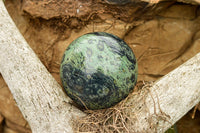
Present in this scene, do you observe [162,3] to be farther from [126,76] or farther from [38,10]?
A: [38,10]

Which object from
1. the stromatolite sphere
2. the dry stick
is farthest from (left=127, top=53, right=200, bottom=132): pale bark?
the dry stick

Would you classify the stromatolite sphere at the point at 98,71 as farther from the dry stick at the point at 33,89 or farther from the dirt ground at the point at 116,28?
the dirt ground at the point at 116,28

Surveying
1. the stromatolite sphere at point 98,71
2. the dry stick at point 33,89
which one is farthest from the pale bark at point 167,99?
the dry stick at point 33,89

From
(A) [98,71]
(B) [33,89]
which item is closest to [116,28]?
Answer: (A) [98,71]

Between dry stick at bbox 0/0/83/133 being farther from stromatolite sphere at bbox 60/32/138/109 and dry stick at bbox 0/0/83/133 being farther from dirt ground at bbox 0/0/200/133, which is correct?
dirt ground at bbox 0/0/200/133

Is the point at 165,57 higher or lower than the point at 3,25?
lower

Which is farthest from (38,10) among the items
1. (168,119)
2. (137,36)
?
(168,119)

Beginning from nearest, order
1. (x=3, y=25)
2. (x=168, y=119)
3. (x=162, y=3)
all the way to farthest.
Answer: (x=168, y=119) < (x=3, y=25) < (x=162, y=3)
